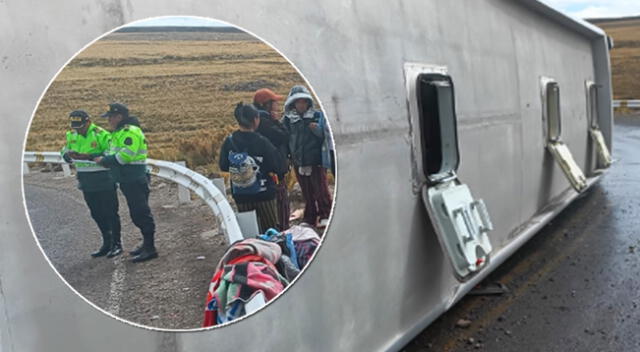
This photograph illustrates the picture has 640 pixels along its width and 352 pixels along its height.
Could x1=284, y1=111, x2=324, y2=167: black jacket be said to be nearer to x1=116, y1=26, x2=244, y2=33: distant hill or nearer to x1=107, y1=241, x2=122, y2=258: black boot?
x1=116, y1=26, x2=244, y2=33: distant hill

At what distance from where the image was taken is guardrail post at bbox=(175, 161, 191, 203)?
259 cm

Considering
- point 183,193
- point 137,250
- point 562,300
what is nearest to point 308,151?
point 183,193

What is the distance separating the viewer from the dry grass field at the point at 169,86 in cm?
219

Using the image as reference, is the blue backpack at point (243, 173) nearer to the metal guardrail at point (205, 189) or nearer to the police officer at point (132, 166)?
the metal guardrail at point (205, 189)

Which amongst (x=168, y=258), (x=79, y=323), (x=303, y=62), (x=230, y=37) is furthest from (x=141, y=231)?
(x=303, y=62)

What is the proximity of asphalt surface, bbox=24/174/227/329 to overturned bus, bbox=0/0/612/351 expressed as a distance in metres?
0.06

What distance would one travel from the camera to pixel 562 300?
18.5 feet

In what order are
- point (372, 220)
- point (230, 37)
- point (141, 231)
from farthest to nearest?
1. point (372, 220)
2. point (230, 37)
3. point (141, 231)

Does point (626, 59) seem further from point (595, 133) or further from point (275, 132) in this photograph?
point (275, 132)

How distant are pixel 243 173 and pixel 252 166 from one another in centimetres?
7

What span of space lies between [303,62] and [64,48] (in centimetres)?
134

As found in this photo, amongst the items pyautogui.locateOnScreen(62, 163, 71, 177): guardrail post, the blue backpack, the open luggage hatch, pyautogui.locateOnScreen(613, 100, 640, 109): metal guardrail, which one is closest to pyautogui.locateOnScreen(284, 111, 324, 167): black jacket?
the blue backpack

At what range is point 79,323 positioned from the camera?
2.26 meters

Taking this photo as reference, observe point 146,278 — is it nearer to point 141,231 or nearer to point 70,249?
point 141,231
